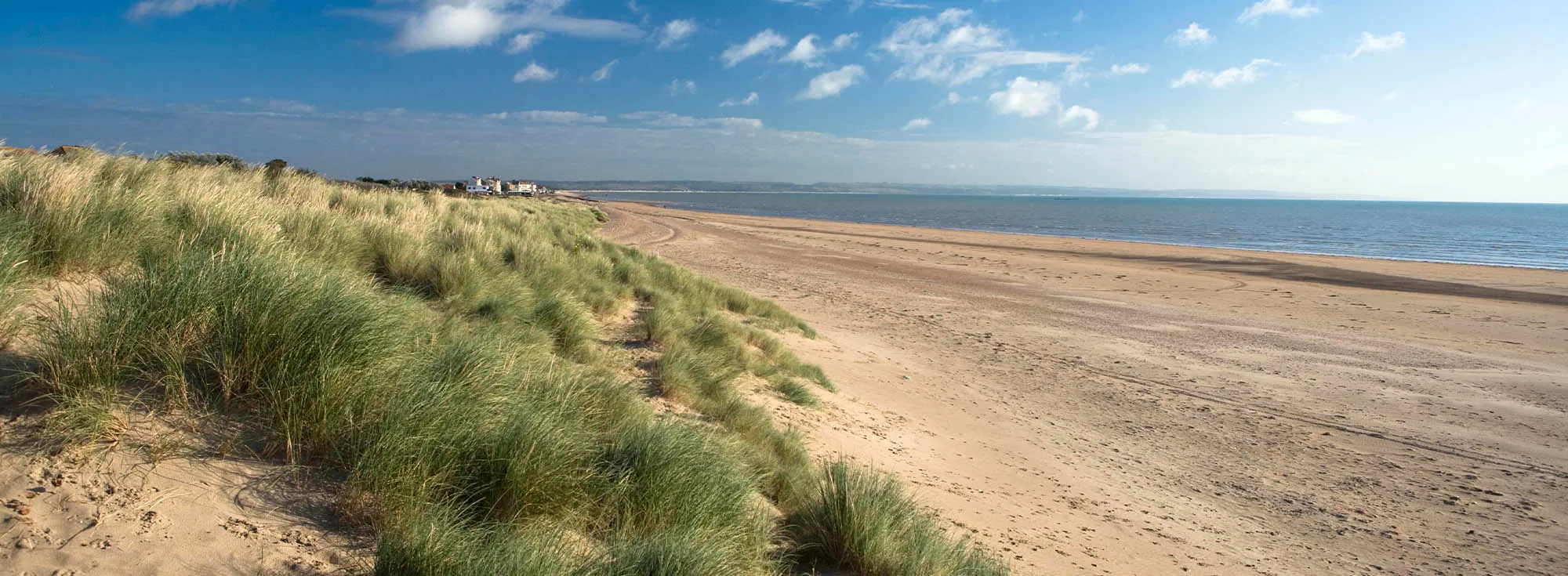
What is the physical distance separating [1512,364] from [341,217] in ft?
62.5

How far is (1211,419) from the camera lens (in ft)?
33.2

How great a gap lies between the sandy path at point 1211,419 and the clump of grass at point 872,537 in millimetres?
968

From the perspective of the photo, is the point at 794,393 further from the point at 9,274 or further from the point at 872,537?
the point at 9,274

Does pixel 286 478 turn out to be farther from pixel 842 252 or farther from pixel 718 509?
pixel 842 252

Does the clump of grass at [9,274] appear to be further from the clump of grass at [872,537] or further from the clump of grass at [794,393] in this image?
the clump of grass at [794,393]

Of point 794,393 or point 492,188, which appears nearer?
point 794,393

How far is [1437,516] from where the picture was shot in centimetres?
715

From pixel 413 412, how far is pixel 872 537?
8.00 ft

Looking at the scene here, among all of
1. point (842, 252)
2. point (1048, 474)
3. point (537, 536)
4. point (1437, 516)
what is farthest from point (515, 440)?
point (842, 252)

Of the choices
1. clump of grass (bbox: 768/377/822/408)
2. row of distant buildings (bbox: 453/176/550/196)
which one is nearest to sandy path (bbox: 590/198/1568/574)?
clump of grass (bbox: 768/377/822/408)

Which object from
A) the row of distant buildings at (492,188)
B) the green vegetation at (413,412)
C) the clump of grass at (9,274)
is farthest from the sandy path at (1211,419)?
the row of distant buildings at (492,188)

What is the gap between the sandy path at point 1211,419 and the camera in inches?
251

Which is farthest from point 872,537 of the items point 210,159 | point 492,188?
point 492,188

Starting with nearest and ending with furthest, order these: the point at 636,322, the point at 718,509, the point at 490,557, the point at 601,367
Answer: the point at 490,557
the point at 718,509
the point at 601,367
the point at 636,322
